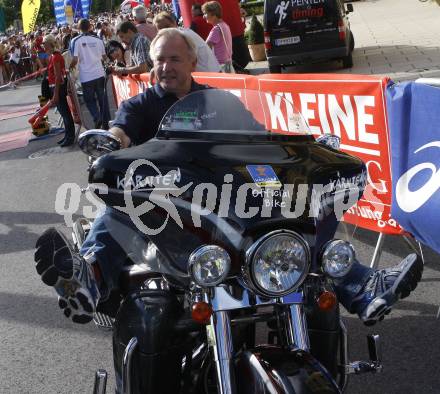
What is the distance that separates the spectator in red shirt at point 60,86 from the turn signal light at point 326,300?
31.9 ft

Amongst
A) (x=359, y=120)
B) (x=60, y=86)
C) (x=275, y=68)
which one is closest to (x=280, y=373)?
(x=359, y=120)

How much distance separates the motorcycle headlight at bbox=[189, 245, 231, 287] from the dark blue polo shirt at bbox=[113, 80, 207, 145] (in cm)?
150

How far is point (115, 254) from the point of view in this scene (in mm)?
3291

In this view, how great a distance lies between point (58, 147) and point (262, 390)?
1007cm

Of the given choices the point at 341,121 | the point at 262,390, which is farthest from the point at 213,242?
the point at 341,121

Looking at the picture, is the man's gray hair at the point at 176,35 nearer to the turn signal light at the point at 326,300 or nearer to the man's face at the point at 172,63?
the man's face at the point at 172,63

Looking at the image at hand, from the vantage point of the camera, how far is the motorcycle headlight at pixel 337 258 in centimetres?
264

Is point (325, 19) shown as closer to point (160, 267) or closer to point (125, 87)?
point (125, 87)

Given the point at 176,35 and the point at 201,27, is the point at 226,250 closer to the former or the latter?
the point at 176,35

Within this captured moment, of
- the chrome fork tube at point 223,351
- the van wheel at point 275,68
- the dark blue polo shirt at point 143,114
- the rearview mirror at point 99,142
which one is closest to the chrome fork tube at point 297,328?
the chrome fork tube at point 223,351

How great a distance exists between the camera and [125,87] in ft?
35.9

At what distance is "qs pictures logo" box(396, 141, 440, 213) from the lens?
4.58m

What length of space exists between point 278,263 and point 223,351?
0.37 m

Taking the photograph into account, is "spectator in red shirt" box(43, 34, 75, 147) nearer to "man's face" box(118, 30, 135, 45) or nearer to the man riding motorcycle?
"man's face" box(118, 30, 135, 45)
